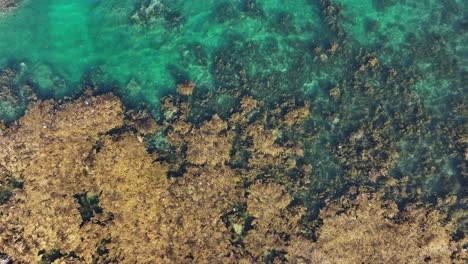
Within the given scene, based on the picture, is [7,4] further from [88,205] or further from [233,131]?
[233,131]

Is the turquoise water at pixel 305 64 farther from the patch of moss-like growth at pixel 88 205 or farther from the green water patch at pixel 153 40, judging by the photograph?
the patch of moss-like growth at pixel 88 205

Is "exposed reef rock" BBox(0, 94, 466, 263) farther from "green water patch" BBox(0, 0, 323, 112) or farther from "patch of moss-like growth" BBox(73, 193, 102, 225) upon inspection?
"green water patch" BBox(0, 0, 323, 112)

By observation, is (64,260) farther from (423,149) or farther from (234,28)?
(423,149)

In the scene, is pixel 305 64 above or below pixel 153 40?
below

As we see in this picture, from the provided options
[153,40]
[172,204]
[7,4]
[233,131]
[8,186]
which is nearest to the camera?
[8,186]

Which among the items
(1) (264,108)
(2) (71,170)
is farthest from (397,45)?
(2) (71,170)

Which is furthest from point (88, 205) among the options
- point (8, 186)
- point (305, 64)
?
point (305, 64)

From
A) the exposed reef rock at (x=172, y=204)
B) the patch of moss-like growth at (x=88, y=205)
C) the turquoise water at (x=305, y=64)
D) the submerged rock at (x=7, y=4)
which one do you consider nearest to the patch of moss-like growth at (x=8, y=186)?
the exposed reef rock at (x=172, y=204)
